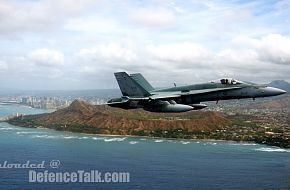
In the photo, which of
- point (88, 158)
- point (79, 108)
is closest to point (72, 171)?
point (88, 158)

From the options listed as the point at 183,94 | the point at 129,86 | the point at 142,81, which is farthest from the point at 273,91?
the point at 142,81

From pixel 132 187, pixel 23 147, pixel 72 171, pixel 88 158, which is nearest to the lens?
pixel 132 187

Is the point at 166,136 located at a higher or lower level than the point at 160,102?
lower

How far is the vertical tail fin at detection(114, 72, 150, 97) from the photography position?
112 feet

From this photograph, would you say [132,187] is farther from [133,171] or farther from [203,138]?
[203,138]

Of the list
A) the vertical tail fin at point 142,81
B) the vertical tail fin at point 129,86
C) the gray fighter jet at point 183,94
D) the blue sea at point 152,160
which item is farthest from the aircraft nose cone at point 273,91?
the blue sea at point 152,160

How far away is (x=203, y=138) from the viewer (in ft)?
368

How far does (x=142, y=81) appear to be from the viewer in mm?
38031

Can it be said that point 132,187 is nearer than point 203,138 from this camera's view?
Yes

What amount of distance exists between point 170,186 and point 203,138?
50.2 meters

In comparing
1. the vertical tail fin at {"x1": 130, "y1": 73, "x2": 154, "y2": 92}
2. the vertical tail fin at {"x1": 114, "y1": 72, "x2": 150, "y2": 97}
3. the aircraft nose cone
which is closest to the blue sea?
the vertical tail fin at {"x1": 130, "y1": 73, "x2": 154, "y2": 92}

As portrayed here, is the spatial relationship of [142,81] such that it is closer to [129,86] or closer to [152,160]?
[129,86]

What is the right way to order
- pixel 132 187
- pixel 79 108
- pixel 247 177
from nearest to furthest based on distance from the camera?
pixel 132 187 < pixel 247 177 < pixel 79 108

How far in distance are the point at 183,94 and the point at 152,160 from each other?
177 feet
